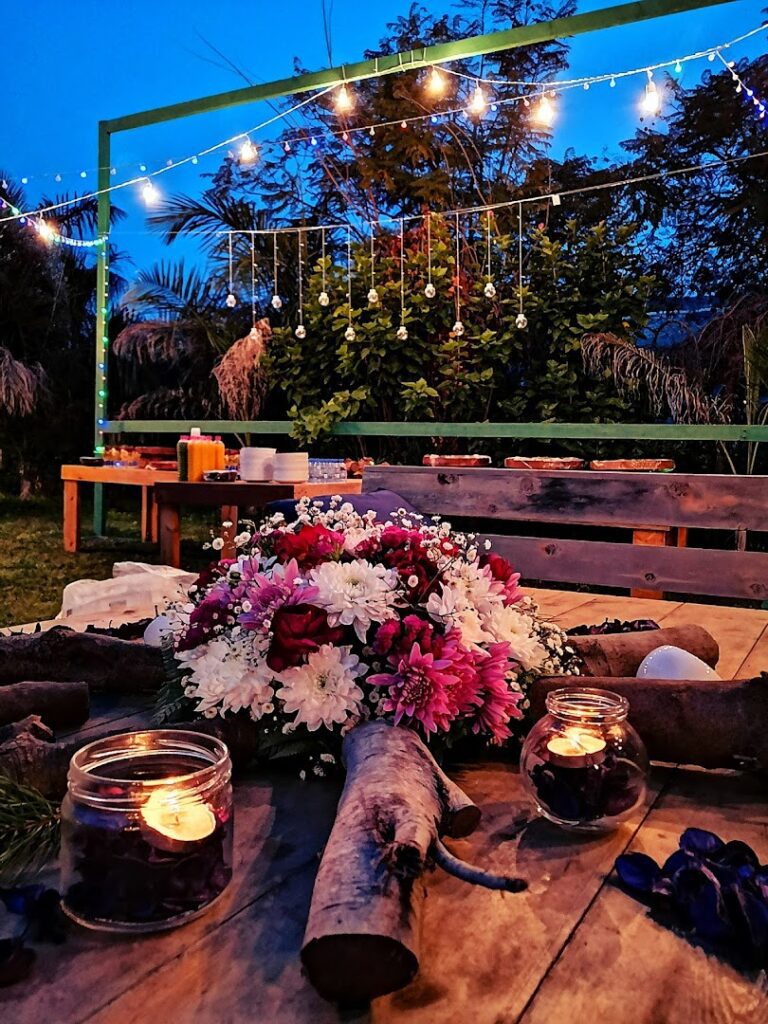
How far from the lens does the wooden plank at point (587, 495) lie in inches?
124

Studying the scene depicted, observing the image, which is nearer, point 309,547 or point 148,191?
point 309,547

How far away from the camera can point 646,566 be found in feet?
10.1

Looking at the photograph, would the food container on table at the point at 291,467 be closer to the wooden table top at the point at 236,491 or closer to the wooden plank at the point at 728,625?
the wooden table top at the point at 236,491

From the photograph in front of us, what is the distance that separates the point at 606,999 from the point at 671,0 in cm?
496

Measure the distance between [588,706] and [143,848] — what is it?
477mm

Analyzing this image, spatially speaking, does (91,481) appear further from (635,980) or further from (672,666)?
(635,980)

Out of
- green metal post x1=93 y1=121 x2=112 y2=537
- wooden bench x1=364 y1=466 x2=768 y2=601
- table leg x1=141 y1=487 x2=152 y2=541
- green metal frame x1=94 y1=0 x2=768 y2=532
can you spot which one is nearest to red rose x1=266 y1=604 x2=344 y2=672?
wooden bench x1=364 y1=466 x2=768 y2=601

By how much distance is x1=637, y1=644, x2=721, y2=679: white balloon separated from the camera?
1.20 m

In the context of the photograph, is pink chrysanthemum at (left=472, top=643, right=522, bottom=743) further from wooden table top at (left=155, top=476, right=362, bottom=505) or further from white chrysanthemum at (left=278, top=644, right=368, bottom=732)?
wooden table top at (left=155, top=476, right=362, bottom=505)

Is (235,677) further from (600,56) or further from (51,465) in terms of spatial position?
(51,465)

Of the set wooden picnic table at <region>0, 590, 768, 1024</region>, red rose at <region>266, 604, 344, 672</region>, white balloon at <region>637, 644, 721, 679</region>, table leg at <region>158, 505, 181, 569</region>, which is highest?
red rose at <region>266, 604, 344, 672</region>

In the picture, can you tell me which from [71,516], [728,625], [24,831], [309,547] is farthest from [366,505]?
[71,516]

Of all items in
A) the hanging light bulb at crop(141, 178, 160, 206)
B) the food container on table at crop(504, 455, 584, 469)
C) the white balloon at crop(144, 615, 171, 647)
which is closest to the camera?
the white balloon at crop(144, 615, 171, 647)

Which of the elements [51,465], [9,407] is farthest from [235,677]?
[51,465]
